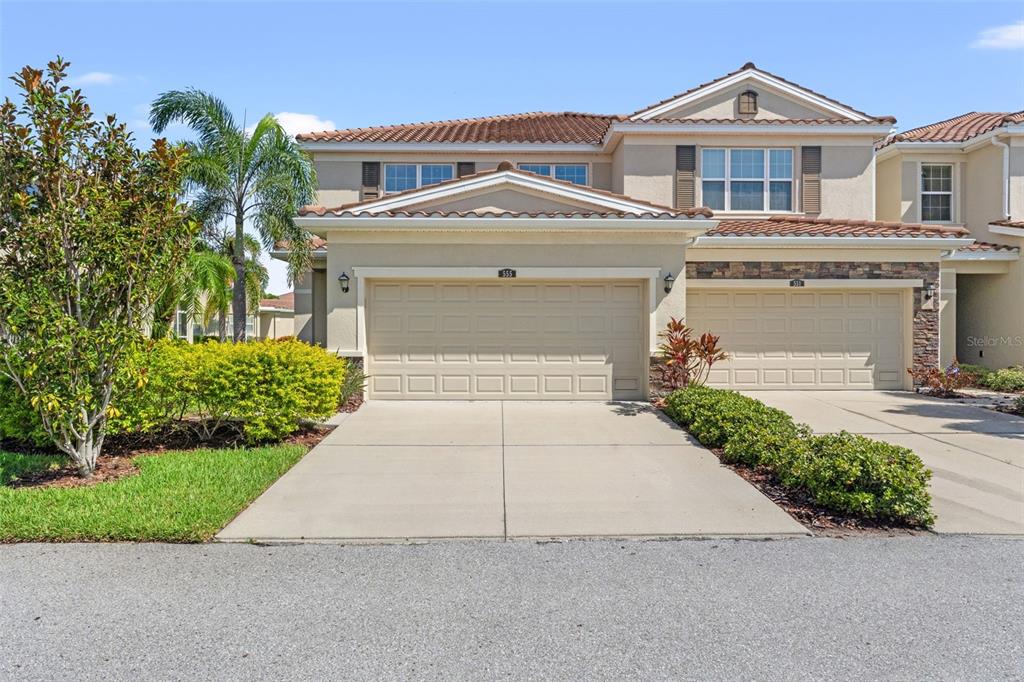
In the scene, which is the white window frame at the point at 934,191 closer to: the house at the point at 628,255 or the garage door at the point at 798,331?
the house at the point at 628,255

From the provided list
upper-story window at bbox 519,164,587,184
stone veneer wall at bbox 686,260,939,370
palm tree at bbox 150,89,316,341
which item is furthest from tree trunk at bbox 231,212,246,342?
stone veneer wall at bbox 686,260,939,370

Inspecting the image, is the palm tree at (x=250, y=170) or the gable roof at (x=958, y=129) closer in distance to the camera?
the palm tree at (x=250, y=170)

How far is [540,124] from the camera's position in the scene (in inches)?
757

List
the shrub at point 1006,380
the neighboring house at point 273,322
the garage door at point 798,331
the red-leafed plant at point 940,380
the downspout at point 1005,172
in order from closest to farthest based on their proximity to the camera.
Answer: the red-leafed plant at point 940,380
the garage door at point 798,331
the shrub at point 1006,380
the downspout at point 1005,172
the neighboring house at point 273,322

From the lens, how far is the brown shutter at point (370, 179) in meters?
16.4

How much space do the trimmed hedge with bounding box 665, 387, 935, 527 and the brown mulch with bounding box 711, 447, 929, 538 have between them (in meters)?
0.07

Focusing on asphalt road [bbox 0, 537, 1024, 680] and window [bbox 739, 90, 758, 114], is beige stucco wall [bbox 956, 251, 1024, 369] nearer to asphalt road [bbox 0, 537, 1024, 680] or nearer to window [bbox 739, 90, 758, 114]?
window [bbox 739, 90, 758, 114]

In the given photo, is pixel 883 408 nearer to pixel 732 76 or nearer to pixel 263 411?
pixel 732 76

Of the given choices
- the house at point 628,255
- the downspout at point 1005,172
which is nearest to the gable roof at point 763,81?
the house at point 628,255

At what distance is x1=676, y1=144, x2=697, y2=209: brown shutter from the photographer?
595 inches

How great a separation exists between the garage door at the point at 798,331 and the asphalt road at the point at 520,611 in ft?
27.4

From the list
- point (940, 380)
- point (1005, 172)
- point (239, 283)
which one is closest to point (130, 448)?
point (239, 283)

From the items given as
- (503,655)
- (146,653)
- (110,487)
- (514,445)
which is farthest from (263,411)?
(503,655)

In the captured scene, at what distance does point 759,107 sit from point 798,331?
6.07 m
